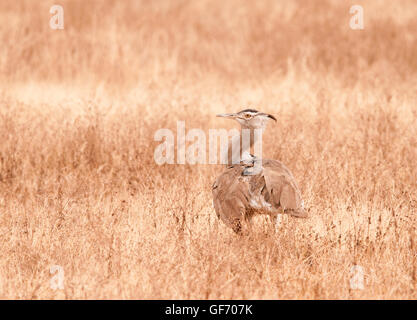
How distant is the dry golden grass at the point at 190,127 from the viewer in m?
4.30

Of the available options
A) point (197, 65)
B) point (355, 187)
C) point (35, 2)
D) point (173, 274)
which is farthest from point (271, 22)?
point (173, 274)

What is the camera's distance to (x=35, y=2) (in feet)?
37.0

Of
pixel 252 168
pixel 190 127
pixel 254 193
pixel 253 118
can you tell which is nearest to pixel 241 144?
pixel 253 118

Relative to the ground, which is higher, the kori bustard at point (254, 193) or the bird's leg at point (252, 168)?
the bird's leg at point (252, 168)

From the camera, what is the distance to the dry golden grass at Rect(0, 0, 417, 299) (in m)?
4.30

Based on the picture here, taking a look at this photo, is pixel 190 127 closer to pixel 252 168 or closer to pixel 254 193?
pixel 252 168

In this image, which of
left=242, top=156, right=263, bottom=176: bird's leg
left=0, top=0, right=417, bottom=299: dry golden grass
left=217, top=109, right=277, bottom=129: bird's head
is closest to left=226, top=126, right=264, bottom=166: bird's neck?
left=217, top=109, right=277, bottom=129: bird's head

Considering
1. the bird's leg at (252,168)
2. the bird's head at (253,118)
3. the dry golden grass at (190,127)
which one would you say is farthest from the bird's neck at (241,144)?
the dry golden grass at (190,127)

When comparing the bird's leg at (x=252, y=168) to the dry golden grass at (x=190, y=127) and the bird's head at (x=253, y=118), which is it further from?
the bird's head at (x=253, y=118)

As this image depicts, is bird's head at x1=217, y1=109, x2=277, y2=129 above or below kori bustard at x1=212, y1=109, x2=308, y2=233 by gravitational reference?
above

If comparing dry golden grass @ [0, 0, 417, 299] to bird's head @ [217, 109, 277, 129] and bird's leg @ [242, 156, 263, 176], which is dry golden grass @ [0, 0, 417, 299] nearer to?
bird's leg @ [242, 156, 263, 176]

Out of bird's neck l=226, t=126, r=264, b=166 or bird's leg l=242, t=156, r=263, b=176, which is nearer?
bird's leg l=242, t=156, r=263, b=176
